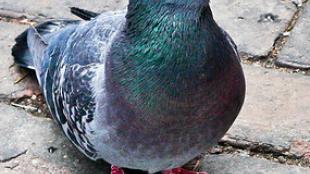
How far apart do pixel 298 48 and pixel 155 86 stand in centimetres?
167

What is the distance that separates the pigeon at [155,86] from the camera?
288cm

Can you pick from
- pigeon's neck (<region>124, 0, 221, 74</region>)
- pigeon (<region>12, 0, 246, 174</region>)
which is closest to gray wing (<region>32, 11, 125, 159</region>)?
pigeon (<region>12, 0, 246, 174</region>)

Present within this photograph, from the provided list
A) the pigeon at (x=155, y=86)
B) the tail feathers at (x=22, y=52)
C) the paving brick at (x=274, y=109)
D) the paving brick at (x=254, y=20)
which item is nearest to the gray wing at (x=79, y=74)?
the pigeon at (x=155, y=86)

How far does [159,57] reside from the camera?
291 cm

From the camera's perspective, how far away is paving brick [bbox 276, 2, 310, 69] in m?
4.26

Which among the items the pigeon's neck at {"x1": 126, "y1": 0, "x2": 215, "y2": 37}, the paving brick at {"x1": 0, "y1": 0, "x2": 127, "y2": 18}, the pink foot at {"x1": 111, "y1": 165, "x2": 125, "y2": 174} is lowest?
the pink foot at {"x1": 111, "y1": 165, "x2": 125, "y2": 174}

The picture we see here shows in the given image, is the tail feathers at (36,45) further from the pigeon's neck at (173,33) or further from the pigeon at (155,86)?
the pigeon's neck at (173,33)

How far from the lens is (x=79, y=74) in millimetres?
3357

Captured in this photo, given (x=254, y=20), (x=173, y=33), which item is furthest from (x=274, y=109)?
(x=173, y=33)

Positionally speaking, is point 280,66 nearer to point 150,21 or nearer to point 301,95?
point 301,95

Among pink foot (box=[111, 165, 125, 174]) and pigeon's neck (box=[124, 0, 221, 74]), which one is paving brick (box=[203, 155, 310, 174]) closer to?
pink foot (box=[111, 165, 125, 174])

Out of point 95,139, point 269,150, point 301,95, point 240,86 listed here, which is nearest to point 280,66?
point 301,95

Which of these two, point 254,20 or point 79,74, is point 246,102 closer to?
point 254,20

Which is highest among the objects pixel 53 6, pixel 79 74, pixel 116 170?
pixel 79 74
